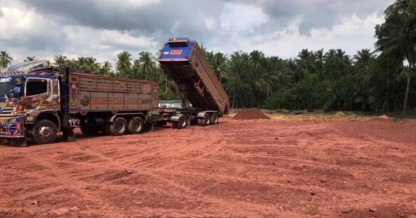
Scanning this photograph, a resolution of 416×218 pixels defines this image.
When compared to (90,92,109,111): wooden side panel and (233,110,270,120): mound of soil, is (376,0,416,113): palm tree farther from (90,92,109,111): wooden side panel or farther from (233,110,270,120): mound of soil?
(90,92,109,111): wooden side panel

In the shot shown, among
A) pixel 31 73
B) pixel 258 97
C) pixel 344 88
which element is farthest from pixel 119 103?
pixel 258 97

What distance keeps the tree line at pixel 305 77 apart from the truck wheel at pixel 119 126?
125 feet

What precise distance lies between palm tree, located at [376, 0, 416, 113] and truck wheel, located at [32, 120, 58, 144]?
37.5m

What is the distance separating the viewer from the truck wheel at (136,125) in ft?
69.7

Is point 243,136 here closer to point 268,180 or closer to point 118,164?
point 118,164

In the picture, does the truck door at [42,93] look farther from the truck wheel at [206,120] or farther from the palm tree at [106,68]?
the palm tree at [106,68]

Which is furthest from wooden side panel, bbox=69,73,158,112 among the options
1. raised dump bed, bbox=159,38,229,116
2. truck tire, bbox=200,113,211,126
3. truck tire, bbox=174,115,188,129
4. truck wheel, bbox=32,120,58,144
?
truck tire, bbox=200,113,211,126

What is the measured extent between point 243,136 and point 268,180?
9.95m

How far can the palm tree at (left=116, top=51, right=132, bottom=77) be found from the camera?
8056 cm

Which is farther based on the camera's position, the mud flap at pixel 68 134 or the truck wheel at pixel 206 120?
the truck wheel at pixel 206 120

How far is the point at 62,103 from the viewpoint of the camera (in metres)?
17.7

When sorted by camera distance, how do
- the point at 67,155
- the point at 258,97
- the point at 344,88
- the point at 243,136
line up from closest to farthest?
1. the point at 67,155
2. the point at 243,136
3. the point at 344,88
4. the point at 258,97

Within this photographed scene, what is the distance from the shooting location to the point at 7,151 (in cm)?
1465

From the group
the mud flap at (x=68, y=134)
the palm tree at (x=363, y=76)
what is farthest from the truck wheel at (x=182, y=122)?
the palm tree at (x=363, y=76)
